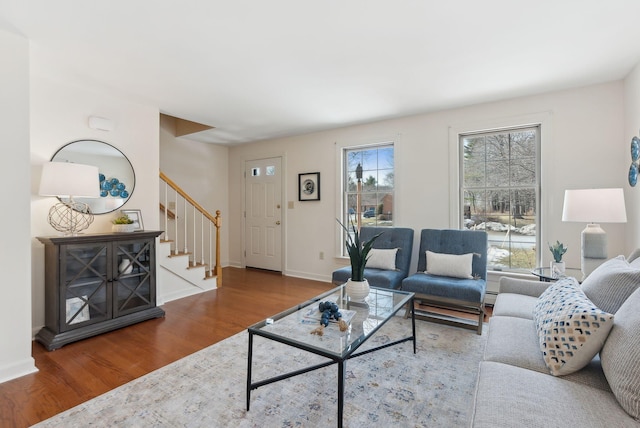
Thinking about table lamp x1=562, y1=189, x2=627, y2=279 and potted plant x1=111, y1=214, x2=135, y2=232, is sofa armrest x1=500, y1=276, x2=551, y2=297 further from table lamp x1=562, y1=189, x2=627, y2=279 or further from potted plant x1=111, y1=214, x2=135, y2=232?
potted plant x1=111, y1=214, x2=135, y2=232

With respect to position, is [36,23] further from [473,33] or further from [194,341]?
[473,33]

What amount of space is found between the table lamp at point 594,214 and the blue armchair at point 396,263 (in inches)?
59.4

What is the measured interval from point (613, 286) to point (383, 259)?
2.11 metres

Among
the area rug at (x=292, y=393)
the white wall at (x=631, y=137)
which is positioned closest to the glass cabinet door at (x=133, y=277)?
the area rug at (x=292, y=393)

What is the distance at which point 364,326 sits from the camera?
70.2 inches

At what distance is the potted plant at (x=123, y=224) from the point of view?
2992 millimetres

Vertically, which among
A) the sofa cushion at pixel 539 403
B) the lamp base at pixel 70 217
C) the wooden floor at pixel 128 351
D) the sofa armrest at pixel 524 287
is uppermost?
the lamp base at pixel 70 217

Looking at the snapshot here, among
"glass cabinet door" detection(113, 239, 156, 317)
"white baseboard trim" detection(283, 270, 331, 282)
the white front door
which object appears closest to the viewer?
"glass cabinet door" detection(113, 239, 156, 317)

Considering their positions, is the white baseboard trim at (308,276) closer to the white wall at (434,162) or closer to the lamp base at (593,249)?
the white wall at (434,162)

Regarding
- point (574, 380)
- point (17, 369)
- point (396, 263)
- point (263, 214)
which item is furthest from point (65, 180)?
point (574, 380)

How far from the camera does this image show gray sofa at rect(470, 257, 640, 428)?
0.98 meters

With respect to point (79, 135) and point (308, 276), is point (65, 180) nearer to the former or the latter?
point (79, 135)

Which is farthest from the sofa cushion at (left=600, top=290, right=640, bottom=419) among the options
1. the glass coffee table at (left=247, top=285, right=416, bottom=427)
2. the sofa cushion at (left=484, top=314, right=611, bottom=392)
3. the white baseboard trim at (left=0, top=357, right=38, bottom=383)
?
the white baseboard trim at (left=0, top=357, right=38, bottom=383)

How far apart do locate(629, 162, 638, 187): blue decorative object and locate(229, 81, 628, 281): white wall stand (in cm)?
24
